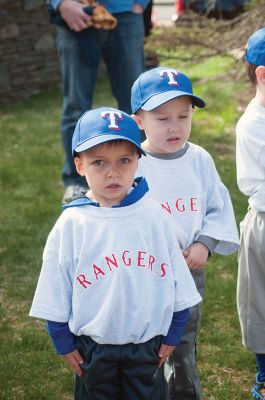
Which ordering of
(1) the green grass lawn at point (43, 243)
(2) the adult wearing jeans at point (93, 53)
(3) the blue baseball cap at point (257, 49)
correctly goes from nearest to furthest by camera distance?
(3) the blue baseball cap at point (257, 49) → (1) the green grass lawn at point (43, 243) → (2) the adult wearing jeans at point (93, 53)

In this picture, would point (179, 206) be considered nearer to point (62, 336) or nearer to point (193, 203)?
point (193, 203)

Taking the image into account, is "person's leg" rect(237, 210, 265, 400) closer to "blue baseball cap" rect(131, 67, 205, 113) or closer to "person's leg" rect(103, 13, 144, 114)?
"blue baseball cap" rect(131, 67, 205, 113)

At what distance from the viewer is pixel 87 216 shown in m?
2.44

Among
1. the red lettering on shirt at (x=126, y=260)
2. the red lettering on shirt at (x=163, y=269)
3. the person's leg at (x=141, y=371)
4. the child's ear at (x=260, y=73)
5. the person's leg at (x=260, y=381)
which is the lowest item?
the person's leg at (x=260, y=381)

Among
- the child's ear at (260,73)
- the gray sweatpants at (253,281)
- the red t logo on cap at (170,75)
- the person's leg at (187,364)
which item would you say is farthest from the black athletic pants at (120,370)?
the child's ear at (260,73)

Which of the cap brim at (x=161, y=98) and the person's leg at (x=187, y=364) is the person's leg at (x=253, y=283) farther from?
the cap brim at (x=161, y=98)

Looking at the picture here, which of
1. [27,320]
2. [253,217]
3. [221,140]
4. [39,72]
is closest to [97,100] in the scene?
[39,72]

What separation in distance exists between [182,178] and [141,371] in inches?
29.9

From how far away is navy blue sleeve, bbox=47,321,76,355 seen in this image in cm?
246

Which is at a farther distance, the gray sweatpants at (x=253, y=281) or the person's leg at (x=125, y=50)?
the person's leg at (x=125, y=50)

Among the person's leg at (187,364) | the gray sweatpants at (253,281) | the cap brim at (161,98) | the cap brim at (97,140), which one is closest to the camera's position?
the cap brim at (97,140)

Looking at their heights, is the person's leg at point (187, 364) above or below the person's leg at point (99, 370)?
below

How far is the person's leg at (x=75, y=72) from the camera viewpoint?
16.8 feet

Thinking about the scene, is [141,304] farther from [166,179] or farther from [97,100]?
[97,100]
